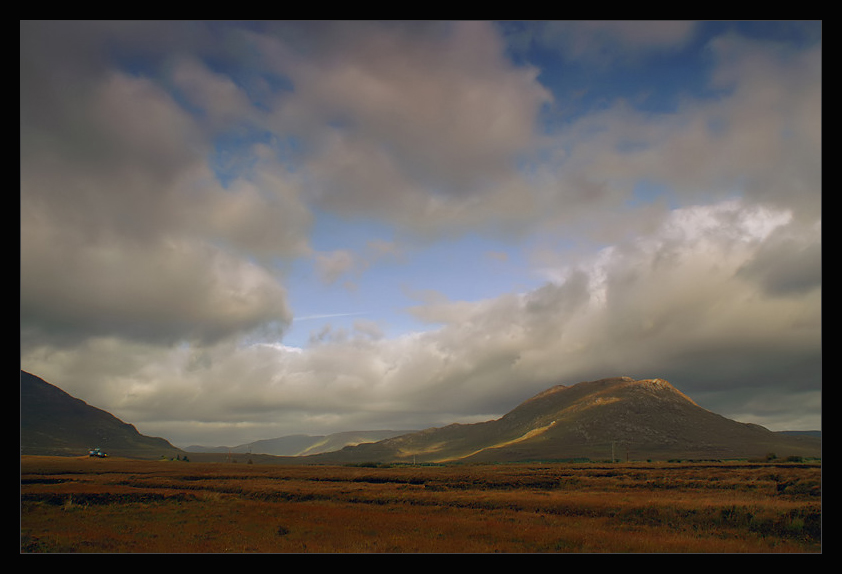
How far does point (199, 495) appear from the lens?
4619 cm

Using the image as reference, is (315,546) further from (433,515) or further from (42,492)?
(42,492)

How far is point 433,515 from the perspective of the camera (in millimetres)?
33625
